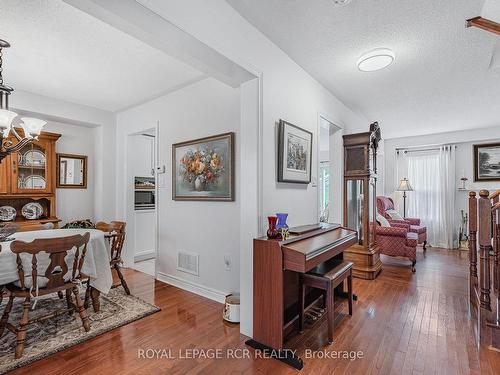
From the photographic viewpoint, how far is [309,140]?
297 cm

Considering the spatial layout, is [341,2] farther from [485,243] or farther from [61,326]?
[61,326]

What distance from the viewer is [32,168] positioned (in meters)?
3.70

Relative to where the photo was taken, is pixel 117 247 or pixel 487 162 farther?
pixel 487 162

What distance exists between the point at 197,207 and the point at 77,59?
2011 mm

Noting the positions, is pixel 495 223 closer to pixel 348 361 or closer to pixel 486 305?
pixel 486 305

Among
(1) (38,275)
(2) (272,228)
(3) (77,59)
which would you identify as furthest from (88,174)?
(2) (272,228)

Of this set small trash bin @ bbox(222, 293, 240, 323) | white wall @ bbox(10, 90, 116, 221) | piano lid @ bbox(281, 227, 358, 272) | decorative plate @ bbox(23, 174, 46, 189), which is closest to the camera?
piano lid @ bbox(281, 227, 358, 272)

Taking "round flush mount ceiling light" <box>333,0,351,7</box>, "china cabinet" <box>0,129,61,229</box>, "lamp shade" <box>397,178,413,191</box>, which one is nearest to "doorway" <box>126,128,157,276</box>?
"china cabinet" <box>0,129,61,229</box>

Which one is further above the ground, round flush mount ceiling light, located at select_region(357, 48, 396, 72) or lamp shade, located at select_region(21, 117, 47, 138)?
round flush mount ceiling light, located at select_region(357, 48, 396, 72)

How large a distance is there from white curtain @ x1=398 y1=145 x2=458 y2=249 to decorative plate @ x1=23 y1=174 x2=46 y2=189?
291 inches

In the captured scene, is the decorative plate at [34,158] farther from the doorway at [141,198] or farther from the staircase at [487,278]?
the staircase at [487,278]

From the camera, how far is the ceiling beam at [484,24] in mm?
1932

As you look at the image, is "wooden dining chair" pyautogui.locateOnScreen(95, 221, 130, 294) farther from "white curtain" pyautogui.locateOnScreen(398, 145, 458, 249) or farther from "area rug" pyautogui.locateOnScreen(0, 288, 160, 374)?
"white curtain" pyautogui.locateOnScreen(398, 145, 458, 249)

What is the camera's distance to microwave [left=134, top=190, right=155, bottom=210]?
4559mm
